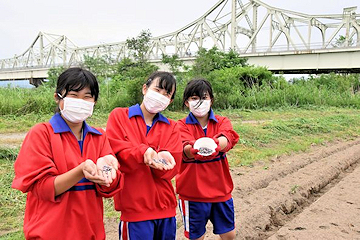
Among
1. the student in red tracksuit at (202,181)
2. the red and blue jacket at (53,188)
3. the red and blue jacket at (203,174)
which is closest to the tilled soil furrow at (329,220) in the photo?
the student in red tracksuit at (202,181)

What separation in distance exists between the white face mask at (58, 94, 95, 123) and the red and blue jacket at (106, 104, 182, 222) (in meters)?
0.30

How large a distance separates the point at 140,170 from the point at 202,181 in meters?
0.73

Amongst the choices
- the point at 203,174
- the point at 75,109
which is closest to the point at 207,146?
the point at 203,174

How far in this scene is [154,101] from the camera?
217 cm

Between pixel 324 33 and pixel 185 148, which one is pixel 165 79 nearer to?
pixel 185 148

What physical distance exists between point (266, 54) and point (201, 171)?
30.0 meters

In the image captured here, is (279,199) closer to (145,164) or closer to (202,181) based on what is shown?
(202,181)

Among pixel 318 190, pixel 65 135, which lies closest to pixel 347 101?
pixel 318 190

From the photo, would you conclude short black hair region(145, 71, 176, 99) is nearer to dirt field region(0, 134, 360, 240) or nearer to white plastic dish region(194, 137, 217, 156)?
white plastic dish region(194, 137, 217, 156)

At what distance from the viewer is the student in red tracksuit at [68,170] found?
5.12 feet

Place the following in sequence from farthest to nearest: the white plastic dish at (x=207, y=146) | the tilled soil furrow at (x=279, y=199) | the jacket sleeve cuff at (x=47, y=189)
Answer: the tilled soil furrow at (x=279, y=199)
the white plastic dish at (x=207, y=146)
the jacket sleeve cuff at (x=47, y=189)

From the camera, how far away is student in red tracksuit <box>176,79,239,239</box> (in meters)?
2.59

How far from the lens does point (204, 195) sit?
2551 mm

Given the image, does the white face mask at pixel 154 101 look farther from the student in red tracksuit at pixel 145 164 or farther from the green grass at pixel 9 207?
the green grass at pixel 9 207
